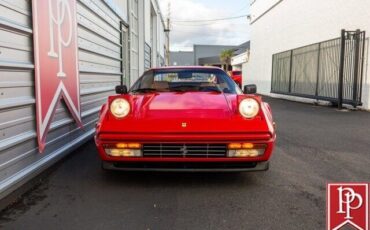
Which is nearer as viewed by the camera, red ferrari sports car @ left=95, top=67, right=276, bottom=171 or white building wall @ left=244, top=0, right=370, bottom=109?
red ferrari sports car @ left=95, top=67, right=276, bottom=171

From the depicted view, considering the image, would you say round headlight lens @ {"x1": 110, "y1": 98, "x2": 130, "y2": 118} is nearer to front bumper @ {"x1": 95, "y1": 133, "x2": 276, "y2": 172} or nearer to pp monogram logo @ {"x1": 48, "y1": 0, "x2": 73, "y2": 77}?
front bumper @ {"x1": 95, "y1": 133, "x2": 276, "y2": 172}

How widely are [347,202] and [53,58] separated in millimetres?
3691

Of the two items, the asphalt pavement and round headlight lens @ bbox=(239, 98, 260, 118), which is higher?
round headlight lens @ bbox=(239, 98, 260, 118)

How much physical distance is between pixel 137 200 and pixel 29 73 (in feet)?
5.49

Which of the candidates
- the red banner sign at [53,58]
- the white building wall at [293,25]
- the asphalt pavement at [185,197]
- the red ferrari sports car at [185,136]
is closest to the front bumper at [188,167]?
the red ferrari sports car at [185,136]

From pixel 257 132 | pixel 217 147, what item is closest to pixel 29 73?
pixel 217 147

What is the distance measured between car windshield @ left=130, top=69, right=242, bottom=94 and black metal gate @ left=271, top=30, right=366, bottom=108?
8.08 metres

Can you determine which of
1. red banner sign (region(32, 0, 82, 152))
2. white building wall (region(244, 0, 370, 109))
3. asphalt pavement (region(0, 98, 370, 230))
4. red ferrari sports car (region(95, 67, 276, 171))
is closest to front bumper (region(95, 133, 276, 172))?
red ferrari sports car (region(95, 67, 276, 171))

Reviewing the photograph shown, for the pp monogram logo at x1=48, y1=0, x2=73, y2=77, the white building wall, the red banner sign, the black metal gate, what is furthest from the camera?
the white building wall

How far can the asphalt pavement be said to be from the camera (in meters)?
2.95

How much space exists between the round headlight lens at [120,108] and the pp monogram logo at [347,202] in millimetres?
2439

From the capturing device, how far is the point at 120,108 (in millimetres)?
3777

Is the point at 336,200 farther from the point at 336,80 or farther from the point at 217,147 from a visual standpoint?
the point at 336,80

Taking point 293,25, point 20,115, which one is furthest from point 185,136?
point 293,25
